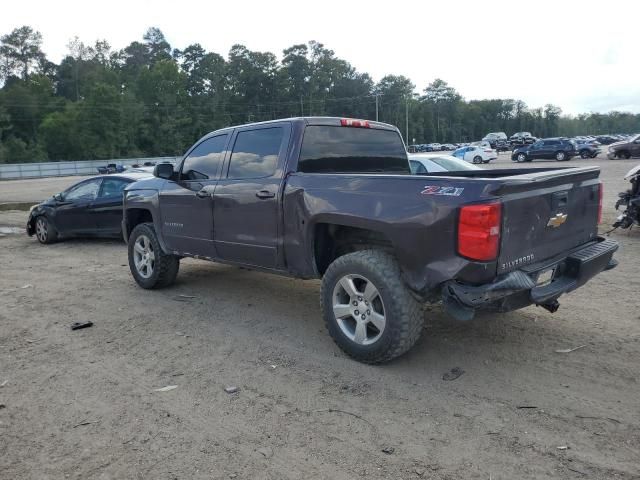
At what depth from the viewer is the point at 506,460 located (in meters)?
2.95

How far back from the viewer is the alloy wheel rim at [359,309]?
4.11m

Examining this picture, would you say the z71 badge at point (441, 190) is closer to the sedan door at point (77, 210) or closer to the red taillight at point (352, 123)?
the red taillight at point (352, 123)

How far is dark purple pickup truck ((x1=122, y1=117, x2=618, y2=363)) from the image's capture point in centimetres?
357

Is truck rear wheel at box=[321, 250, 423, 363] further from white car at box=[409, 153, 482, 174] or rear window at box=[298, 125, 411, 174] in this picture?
white car at box=[409, 153, 482, 174]

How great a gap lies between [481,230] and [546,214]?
2.50 ft

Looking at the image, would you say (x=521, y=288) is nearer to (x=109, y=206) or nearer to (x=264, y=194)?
(x=264, y=194)

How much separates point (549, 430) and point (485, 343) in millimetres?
1420

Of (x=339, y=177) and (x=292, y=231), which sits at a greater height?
(x=339, y=177)

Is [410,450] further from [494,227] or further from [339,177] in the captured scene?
[339,177]

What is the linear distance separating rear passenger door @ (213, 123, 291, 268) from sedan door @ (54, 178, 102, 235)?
645cm

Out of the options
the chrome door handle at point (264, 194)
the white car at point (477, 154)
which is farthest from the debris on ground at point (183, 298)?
the white car at point (477, 154)

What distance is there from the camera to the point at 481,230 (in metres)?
3.44

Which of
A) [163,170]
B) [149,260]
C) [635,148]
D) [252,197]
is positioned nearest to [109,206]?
[149,260]

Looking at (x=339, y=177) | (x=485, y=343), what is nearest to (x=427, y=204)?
(x=339, y=177)
